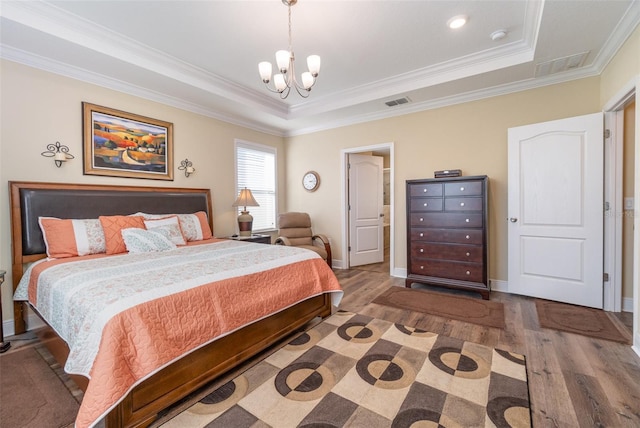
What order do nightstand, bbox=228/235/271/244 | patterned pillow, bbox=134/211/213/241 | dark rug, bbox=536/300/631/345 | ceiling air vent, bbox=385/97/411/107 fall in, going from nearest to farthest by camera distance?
dark rug, bbox=536/300/631/345, patterned pillow, bbox=134/211/213/241, ceiling air vent, bbox=385/97/411/107, nightstand, bbox=228/235/271/244

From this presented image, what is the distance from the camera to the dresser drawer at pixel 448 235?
10.7 feet

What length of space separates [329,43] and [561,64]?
2467 millimetres

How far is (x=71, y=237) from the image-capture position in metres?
2.56

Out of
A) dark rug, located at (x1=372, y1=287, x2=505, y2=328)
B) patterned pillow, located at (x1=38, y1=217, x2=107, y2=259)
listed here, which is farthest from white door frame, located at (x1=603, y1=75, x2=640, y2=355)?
patterned pillow, located at (x1=38, y1=217, x2=107, y2=259)

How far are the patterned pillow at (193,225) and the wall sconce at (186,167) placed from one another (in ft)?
2.01

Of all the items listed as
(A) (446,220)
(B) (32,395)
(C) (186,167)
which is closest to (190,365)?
(B) (32,395)

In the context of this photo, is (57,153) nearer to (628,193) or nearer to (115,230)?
(115,230)

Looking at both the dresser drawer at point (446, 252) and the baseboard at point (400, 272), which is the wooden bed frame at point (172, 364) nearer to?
the dresser drawer at point (446, 252)

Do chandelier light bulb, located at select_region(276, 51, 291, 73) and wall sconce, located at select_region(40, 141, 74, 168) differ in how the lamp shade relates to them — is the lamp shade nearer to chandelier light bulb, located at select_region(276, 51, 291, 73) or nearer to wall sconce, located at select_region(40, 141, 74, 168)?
wall sconce, located at select_region(40, 141, 74, 168)

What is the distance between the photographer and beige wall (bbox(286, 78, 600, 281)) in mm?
3240

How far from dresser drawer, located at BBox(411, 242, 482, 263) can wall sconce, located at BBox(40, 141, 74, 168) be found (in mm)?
4078

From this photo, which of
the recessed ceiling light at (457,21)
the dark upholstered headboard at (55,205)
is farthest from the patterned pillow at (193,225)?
the recessed ceiling light at (457,21)

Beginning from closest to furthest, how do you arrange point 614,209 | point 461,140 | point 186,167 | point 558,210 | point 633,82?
point 633,82 → point 614,209 → point 558,210 → point 461,140 → point 186,167

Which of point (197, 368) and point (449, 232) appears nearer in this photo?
point (197, 368)
